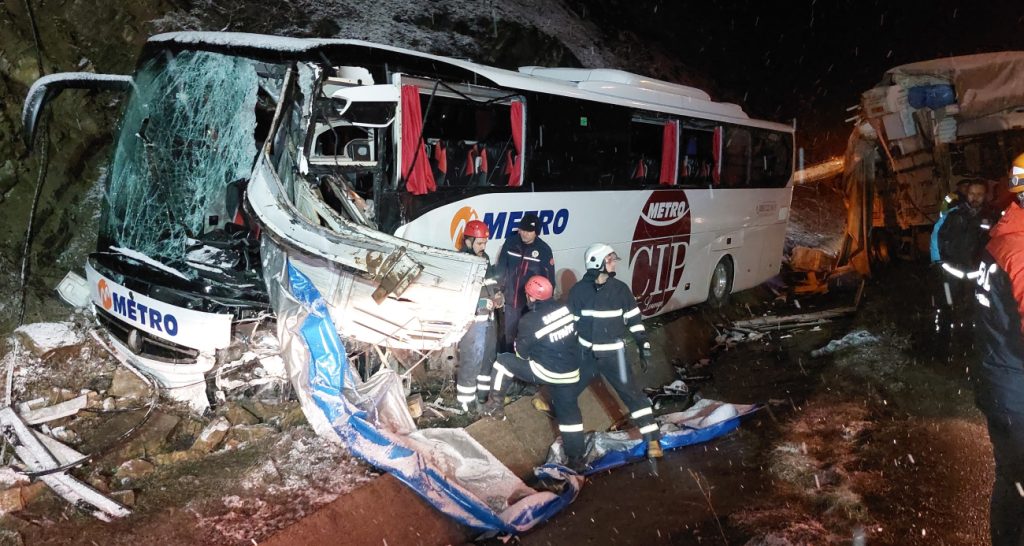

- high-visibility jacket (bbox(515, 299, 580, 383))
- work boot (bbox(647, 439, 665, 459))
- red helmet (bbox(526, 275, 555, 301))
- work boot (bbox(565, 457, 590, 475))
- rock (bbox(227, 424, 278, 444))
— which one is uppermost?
red helmet (bbox(526, 275, 555, 301))

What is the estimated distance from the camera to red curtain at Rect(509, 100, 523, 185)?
6.43 m

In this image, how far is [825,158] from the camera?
23.0m

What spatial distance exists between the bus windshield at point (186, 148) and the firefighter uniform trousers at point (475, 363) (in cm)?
236

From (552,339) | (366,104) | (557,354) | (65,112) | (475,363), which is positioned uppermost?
(65,112)

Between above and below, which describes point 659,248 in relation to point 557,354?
above

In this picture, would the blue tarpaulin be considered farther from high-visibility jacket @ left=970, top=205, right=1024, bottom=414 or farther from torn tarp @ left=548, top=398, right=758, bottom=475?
high-visibility jacket @ left=970, top=205, right=1024, bottom=414

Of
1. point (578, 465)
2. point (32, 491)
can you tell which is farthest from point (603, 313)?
point (32, 491)

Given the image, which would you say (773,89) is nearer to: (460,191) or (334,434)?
(460,191)

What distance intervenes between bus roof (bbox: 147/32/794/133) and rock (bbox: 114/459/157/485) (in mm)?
3238

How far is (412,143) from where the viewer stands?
212 inches

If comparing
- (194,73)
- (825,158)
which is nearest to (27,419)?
(194,73)

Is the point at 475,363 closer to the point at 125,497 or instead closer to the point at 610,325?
the point at 610,325

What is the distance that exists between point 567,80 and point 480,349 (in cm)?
362

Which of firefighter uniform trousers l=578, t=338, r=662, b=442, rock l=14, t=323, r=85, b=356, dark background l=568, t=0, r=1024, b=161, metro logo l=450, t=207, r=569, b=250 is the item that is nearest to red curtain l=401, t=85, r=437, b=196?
metro logo l=450, t=207, r=569, b=250
